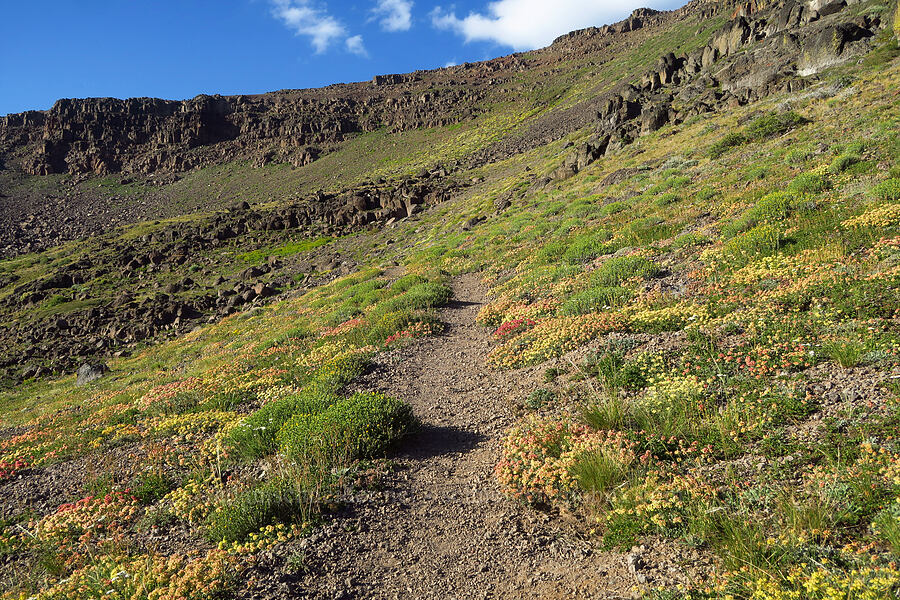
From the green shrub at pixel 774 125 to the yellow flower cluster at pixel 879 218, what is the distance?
693 inches

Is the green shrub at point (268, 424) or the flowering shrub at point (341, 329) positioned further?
the flowering shrub at point (341, 329)

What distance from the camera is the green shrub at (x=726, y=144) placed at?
2527cm

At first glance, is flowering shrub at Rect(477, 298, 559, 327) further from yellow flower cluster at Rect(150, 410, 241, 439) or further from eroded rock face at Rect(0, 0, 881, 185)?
eroded rock face at Rect(0, 0, 881, 185)

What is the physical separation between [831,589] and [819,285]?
6.80 m

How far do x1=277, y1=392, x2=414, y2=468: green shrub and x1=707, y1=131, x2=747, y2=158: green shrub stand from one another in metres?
25.5

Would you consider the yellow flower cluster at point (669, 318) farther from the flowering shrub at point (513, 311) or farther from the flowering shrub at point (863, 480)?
the flowering shrub at point (863, 480)

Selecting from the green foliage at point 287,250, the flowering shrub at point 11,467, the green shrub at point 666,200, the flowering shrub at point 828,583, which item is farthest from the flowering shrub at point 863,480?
the green foliage at point 287,250

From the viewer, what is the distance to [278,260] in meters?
54.2

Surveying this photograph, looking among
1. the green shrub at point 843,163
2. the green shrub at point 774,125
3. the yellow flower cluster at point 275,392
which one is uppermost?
the green shrub at point 774,125

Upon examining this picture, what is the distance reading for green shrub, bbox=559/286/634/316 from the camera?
36.9ft

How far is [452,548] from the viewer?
5.25 m

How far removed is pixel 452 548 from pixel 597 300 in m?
7.85

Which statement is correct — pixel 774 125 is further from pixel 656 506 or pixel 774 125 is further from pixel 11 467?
pixel 11 467

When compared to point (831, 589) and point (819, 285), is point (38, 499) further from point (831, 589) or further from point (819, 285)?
point (819, 285)
